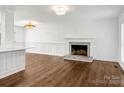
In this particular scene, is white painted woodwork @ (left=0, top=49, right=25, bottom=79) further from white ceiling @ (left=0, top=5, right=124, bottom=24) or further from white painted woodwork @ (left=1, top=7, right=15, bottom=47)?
white ceiling @ (left=0, top=5, right=124, bottom=24)

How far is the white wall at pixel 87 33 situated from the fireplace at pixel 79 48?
0.46 metres

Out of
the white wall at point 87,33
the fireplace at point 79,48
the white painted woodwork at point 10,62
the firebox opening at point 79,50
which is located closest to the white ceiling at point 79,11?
the white wall at point 87,33

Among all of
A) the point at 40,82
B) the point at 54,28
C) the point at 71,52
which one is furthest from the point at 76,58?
the point at 40,82

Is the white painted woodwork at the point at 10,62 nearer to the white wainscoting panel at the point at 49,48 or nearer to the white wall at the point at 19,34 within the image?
the white wainscoting panel at the point at 49,48

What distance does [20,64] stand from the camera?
14.7 ft

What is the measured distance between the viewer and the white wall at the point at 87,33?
6.64 metres

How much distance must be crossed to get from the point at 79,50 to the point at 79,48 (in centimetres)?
12

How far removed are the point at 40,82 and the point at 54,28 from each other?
5599 millimetres

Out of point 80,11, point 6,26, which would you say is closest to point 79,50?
point 80,11

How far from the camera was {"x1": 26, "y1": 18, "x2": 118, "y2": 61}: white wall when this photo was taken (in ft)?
21.8

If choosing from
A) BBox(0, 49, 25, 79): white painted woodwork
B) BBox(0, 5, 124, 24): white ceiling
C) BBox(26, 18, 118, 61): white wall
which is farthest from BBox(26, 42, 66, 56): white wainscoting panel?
BBox(0, 49, 25, 79): white painted woodwork

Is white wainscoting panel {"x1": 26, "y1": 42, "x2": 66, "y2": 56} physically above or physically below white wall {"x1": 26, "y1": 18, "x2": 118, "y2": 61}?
below

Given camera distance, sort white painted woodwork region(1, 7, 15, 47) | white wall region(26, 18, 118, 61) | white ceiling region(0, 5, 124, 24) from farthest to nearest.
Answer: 1. white wall region(26, 18, 118, 61)
2. white ceiling region(0, 5, 124, 24)
3. white painted woodwork region(1, 7, 15, 47)

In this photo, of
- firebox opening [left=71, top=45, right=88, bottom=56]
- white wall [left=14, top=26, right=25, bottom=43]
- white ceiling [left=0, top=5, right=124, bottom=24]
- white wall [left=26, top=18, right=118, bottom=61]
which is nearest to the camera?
white ceiling [left=0, top=5, right=124, bottom=24]
